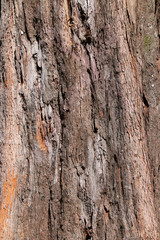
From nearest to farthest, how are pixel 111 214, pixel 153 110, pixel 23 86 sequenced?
pixel 111 214 < pixel 23 86 < pixel 153 110

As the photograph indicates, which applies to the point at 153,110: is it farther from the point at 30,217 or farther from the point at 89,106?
the point at 30,217

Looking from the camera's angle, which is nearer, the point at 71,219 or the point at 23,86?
the point at 71,219

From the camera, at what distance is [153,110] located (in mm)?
1854

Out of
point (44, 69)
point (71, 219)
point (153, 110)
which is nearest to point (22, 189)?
point (71, 219)

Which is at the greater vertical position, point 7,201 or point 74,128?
point 74,128

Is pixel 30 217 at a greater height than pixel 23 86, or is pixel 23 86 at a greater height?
pixel 23 86

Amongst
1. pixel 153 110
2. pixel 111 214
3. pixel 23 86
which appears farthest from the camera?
pixel 153 110

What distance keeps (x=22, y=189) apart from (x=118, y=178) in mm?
642

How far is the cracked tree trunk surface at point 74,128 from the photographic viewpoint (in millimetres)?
1631

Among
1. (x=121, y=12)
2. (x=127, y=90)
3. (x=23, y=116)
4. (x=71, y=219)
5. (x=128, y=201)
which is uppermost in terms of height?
(x=121, y=12)

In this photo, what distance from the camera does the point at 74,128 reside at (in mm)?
1675

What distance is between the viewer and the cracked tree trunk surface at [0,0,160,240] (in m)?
1.63

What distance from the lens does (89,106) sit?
5.56 ft

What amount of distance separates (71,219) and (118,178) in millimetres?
406
